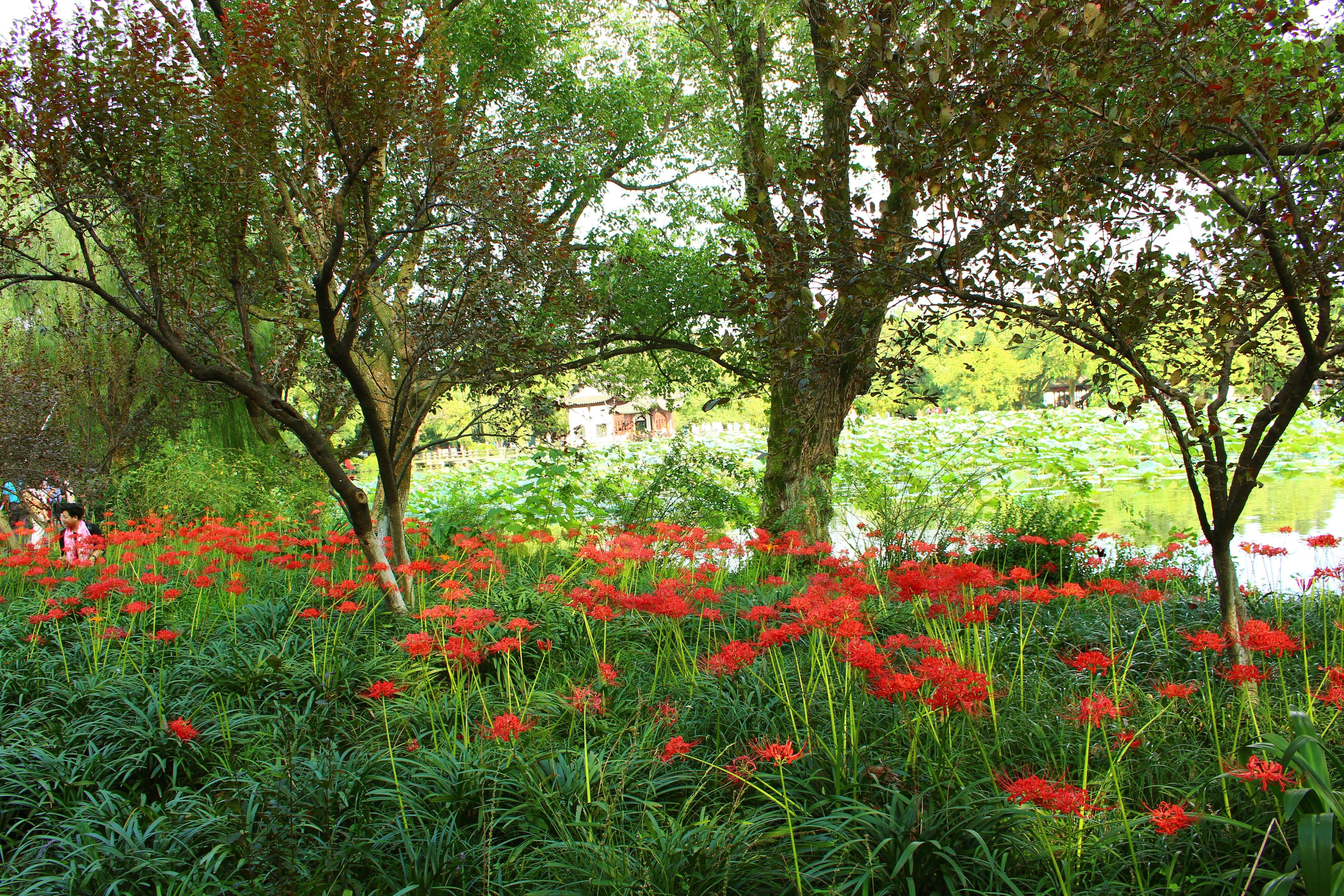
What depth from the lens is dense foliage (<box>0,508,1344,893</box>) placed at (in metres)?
2.22

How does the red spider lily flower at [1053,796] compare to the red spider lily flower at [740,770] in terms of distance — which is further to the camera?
the red spider lily flower at [740,770]

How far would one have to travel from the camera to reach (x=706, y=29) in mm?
7148

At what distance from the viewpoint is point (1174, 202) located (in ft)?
11.6

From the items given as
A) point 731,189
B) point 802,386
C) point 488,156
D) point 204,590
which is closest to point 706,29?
point 731,189

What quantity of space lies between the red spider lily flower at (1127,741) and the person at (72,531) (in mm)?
7415

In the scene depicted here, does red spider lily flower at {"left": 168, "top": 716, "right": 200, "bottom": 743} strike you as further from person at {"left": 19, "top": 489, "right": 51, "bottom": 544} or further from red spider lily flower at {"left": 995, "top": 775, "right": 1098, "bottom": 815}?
person at {"left": 19, "top": 489, "right": 51, "bottom": 544}

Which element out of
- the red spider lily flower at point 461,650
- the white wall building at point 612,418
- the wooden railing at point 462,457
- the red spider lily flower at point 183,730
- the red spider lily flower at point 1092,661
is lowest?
the red spider lily flower at point 183,730

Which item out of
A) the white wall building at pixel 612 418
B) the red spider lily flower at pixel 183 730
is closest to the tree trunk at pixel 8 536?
the white wall building at pixel 612 418

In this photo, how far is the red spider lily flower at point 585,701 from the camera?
8.89ft

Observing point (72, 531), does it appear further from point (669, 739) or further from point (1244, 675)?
point (1244, 675)

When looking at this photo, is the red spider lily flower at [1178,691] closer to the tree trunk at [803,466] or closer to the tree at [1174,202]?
the tree at [1174,202]

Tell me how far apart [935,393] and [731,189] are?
19.1 ft

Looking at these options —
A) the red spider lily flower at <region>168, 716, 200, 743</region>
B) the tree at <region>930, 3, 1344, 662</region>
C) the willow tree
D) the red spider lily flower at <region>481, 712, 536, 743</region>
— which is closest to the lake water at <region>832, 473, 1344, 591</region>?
the tree at <region>930, 3, 1344, 662</region>

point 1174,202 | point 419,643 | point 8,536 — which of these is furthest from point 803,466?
point 8,536
